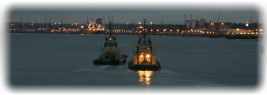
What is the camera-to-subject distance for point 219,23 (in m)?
47.2

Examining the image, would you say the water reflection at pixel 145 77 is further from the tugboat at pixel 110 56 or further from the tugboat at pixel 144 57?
the tugboat at pixel 110 56

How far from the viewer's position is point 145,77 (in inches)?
333

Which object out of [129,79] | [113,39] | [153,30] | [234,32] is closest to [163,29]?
[153,30]

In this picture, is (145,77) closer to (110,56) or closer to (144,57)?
(144,57)

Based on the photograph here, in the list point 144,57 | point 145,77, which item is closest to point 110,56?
point 144,57

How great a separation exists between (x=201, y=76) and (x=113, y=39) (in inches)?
123

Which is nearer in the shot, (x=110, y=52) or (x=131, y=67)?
(x=131, y=67)

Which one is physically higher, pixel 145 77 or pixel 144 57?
pixel 144 57

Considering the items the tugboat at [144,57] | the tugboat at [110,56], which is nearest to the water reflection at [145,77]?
the tugboat at [144,57]

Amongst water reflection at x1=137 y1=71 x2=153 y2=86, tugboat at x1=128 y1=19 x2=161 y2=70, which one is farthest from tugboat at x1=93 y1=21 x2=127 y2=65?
water reflection at x1=137 y1=71 x2=153 y2=86

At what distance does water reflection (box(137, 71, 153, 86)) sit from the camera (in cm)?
785

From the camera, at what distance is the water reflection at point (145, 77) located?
785 cm

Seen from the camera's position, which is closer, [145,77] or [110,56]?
[145,77]

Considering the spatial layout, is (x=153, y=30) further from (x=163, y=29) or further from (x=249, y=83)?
(x=249, y=83)
